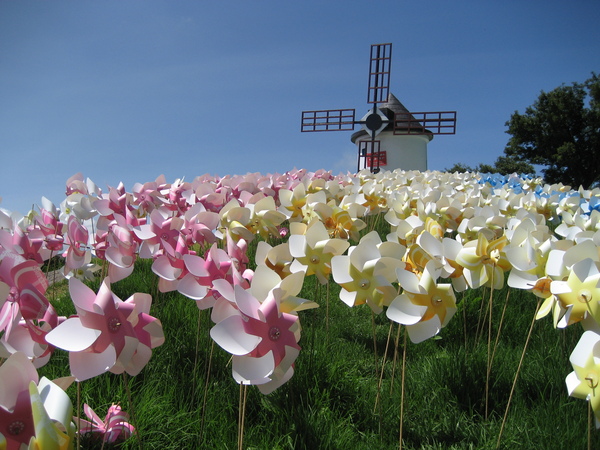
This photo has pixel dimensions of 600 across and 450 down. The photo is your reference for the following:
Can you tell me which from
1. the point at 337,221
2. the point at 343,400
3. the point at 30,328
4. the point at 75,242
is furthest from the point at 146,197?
the point at 30,328

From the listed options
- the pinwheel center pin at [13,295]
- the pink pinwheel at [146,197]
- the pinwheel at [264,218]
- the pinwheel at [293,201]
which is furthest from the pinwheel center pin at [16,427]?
the pink pinwheel at [146,197]

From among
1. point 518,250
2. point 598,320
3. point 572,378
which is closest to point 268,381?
point 572,378

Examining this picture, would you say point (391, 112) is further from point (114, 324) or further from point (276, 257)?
point (114, 324)

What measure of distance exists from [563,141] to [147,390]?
32092mm

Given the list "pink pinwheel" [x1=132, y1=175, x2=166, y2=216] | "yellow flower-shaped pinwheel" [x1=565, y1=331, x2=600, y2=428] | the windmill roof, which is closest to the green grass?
"yellow flower-shaped pinwheel" [x1=565, y1=331, x2=600, y2=428]

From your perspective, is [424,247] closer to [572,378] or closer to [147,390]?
[572,378]

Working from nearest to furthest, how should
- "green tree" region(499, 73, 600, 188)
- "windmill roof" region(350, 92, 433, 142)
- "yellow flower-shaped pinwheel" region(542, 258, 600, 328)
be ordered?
"yellow flower-shaped pinwheel" region(542, 258, 600, 328), "windmill roof" region(350, 92, 433, 142), "green tree" region(499, 73, 600, 188)

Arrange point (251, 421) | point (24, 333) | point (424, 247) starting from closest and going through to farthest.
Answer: point (24, 333)
point (424, 247)
point (251, 421)

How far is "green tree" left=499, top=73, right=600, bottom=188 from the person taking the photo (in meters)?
28.7

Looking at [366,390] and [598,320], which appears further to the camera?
[366,390]

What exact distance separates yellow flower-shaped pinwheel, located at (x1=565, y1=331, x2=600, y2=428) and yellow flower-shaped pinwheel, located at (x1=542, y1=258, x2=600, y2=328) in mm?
243

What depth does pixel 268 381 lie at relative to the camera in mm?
1318

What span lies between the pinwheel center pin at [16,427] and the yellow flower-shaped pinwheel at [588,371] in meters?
1.33

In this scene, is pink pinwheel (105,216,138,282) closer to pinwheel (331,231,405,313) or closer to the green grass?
the green grass
